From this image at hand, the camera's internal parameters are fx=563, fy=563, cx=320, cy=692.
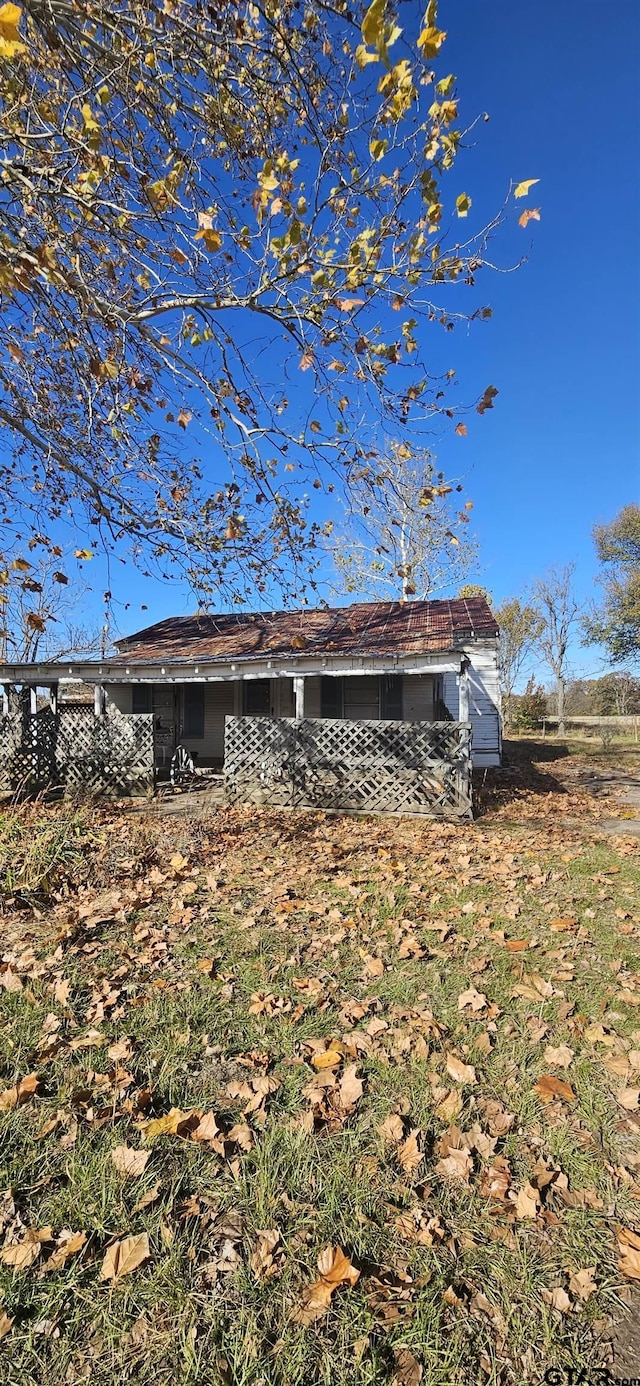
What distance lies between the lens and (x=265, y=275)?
186 inches

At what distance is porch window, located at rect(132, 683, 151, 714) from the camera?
16469mm

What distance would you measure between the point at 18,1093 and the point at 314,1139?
148cm

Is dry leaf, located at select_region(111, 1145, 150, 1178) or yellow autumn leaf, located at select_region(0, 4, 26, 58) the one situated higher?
yellow autumn leaf, located at select_region(0, 4, 26, 58)

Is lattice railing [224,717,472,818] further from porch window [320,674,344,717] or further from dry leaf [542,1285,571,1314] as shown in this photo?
dry leaf [542,1285,571,1314]

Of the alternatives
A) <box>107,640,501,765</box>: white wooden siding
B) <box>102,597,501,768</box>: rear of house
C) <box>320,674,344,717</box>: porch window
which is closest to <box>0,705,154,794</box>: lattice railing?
<box>102,597,501,768</box>: rear of house

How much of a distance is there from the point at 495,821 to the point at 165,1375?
8404 millimetres

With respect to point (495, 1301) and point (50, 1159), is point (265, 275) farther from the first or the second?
point (495, 1301)

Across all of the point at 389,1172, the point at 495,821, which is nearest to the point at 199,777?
the point at 495,821

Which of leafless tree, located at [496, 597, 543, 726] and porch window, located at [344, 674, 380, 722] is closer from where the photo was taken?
porch window, located at [344, 674, 380, 722]

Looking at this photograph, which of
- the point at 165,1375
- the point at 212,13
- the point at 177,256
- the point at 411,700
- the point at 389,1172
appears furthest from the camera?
the point at 411,700

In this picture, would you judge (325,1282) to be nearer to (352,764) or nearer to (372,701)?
(352,764)

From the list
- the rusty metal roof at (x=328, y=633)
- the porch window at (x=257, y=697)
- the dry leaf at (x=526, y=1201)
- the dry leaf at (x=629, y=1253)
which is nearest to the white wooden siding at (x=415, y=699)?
the rusty metal roof at (x=328, y=633)

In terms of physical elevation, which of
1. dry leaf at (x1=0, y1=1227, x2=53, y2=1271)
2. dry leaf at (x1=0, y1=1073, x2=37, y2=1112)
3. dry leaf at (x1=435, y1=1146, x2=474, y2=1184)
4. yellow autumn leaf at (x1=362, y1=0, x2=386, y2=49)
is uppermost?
yellow autumn leaf at (x1=362, y1=0, x2=386, y2=49)

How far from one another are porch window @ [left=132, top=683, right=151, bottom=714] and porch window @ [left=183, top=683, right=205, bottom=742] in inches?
43.4
